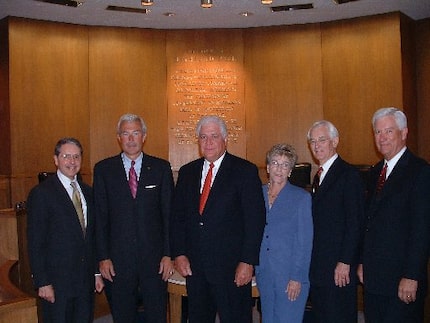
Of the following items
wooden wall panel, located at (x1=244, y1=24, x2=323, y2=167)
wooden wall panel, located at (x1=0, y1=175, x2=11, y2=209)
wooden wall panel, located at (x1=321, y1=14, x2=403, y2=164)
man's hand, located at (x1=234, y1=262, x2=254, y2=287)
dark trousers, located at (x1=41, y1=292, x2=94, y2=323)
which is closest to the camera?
man's hand, located at (x1=234, y1=262, x2=254, y2=287)

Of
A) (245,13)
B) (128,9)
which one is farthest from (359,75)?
(128,9)

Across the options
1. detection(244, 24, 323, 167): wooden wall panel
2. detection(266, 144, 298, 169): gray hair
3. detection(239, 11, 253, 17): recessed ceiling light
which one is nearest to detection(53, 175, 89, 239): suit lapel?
detection(266, 144, 298, 169): gray hair

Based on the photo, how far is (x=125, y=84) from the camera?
28.3 feet

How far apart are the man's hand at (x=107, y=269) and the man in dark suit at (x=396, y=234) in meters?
1.51

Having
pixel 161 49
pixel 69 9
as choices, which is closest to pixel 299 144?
pixel 161 49

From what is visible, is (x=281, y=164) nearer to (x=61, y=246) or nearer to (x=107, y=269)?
(x=107, y=269)

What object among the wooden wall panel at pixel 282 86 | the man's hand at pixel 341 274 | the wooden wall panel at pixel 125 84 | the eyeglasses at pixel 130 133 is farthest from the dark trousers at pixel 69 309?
the wooden wall panel at pixel 282 86

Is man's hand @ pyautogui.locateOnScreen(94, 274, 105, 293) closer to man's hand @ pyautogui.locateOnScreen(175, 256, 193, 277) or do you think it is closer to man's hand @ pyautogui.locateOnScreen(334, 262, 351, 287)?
man's hand @ pyautogui.locateOnScreen(175, 256, 193, 277)

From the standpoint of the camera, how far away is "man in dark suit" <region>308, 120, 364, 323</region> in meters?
3.13

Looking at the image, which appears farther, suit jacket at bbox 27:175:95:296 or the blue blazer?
suit jacket at bbox 27:175:95:296

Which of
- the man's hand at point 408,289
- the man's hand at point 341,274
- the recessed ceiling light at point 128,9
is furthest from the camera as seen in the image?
the recessed ceiling light at point 128,9

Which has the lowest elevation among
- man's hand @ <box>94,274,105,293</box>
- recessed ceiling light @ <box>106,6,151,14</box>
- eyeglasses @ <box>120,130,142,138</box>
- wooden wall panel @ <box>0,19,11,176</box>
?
man's hand @ <box>94,274,105,293</box>

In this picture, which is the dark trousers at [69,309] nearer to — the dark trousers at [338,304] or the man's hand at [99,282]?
the man's hand at [99,282]

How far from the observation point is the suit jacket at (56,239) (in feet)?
10.8
